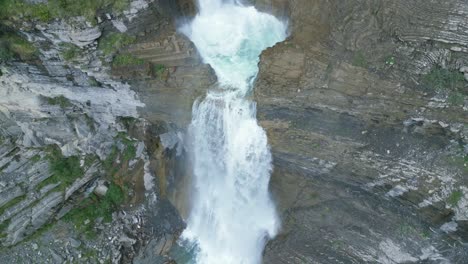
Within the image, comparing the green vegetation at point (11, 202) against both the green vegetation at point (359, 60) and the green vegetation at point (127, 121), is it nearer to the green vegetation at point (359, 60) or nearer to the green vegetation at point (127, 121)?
the green vegetation at point (127, 121)

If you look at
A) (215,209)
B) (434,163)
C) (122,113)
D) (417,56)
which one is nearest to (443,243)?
(434,163)

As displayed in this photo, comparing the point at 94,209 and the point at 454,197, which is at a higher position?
the point at 454,197

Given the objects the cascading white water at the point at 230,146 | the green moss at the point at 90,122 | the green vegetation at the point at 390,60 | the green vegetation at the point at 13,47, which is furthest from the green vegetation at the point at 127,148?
the green vegetation at the point at 390,60

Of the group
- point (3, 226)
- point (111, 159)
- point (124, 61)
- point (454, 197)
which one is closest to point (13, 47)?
point (124, 61)

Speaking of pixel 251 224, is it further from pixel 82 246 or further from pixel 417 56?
pixel 417 56

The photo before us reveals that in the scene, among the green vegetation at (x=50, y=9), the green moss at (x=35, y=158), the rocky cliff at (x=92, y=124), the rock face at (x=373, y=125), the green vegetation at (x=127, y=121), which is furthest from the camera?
the green vegetation at (x=127, y=121)

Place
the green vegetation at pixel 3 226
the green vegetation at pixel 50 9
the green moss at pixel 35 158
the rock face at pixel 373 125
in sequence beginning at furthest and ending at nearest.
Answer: the green moss at pixel 35 158
the green vegetation at pixel 3 226
the green vegetation at pixel 50 9
the rock face at pixel 373 125

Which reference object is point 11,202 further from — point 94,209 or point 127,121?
point 127,121
